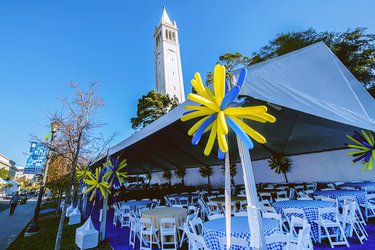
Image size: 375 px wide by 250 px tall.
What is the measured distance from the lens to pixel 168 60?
3938cm

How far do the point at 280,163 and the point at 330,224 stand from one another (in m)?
6.61

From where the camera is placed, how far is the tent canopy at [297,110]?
3488mm

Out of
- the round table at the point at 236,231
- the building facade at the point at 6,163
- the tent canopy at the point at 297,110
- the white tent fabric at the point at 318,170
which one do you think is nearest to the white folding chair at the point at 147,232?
the round table at the point at 236,231

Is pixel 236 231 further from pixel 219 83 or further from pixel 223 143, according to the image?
pixel 219 83

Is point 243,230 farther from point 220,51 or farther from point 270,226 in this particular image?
point 220,51

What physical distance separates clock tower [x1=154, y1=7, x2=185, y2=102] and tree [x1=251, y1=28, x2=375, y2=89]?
25.0 metres

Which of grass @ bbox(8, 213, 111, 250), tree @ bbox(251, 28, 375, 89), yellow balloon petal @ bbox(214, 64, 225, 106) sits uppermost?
tree @ bbox(251, 28, 375, 89)

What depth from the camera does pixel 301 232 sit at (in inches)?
78.4

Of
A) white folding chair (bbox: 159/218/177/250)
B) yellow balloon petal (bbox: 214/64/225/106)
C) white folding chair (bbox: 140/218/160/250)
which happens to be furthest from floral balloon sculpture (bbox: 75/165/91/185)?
yellow balloon petal (bbox: 214/64/225/106)

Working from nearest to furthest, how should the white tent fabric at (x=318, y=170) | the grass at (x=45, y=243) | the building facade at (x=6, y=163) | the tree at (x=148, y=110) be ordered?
the grass at (x=45, y=243)
the white tent fabric at (x=318, y=170)
the tree at (x=148, y=110)
the building facade at (x=6, y=163)

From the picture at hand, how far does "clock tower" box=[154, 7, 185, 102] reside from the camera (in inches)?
1462

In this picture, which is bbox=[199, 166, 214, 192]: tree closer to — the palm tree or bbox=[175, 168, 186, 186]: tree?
bbox=[175, 168, 186, 186]: tree

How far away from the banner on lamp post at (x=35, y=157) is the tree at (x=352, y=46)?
54.4 feet

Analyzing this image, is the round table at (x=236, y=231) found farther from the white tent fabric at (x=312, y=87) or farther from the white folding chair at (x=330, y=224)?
the white tent fabric at (x=312, y=87)
